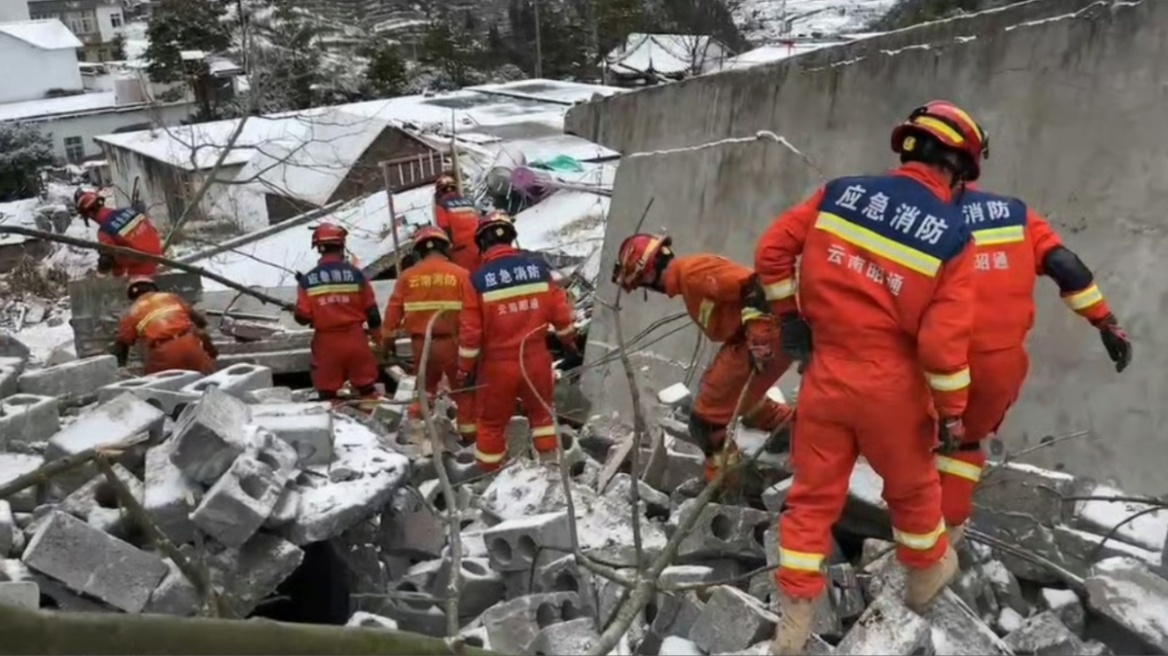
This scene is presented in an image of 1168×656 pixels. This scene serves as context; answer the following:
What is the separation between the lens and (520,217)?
16.9 meters

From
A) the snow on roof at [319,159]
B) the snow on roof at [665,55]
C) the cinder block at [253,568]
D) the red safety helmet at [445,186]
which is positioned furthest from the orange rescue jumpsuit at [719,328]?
the snow on roof at [665,55]

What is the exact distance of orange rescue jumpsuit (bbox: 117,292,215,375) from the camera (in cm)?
739

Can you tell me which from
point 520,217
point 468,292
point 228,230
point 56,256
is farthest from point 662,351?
point 228,230

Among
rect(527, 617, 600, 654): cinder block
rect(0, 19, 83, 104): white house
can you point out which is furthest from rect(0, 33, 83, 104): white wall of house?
rect(527, 617, 600, 654): cinder block

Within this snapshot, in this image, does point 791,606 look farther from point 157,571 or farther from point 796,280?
point 157,571

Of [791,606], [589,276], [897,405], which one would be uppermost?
[897,405]

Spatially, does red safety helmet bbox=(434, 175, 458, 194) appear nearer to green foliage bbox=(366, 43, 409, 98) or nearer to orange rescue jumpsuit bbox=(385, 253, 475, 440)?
orange rescue jumpsuit bbox=(385, 253, 475, 440)

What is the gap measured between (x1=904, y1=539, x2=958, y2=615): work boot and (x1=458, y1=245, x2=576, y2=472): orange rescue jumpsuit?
2.82m

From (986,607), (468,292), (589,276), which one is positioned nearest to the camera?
(986,607)

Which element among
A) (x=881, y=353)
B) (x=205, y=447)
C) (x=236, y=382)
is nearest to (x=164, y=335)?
(x=236, y=382)

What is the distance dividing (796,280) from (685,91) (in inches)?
131

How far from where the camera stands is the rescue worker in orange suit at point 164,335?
24.2 feet

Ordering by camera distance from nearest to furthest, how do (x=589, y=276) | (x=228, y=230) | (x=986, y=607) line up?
(x=986, y=607) → (x=589, y=276) → (x=228, y=230)

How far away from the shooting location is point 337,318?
782cm
